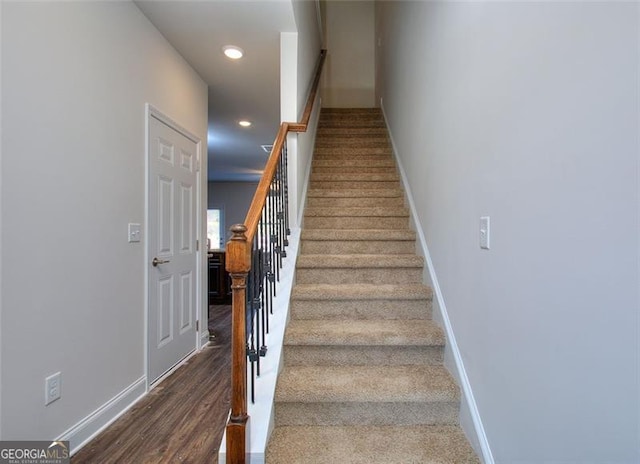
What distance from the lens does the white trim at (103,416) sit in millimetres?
1599

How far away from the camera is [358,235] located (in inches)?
98.1

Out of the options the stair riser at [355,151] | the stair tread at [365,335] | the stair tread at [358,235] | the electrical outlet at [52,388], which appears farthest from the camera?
the stair riser at [355,151]

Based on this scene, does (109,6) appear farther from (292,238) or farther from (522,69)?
(522,69)

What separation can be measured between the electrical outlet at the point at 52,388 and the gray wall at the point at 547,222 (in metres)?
1.95

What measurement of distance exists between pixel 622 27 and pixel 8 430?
2.43 meters

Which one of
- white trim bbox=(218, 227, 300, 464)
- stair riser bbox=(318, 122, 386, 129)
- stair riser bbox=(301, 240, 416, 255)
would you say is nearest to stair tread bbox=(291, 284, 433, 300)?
white trim bbox=(218, 227, 300, 464)

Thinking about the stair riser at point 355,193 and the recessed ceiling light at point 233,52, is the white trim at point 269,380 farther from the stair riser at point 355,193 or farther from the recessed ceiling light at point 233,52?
the recessed ceiling light at point 233,52

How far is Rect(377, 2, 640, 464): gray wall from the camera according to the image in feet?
2.50

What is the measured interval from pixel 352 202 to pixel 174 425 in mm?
2116

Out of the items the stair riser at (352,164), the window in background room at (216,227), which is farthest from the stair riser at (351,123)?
the window in background room at (216,227)

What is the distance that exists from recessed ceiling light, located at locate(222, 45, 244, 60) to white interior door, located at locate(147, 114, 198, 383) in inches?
30.3

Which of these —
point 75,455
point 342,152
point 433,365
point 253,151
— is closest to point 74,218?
point 75,455

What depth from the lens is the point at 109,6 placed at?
182cm

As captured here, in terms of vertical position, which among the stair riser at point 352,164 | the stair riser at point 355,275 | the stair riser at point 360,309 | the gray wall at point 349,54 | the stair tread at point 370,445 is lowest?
the stair tread at point 370,445
